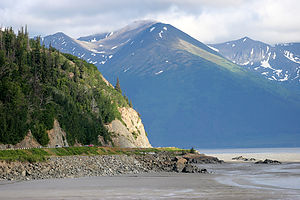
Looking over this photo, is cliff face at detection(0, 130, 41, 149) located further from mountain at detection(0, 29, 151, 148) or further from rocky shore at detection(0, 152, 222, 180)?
rocky shore at detection(0, 152, 222, 180)

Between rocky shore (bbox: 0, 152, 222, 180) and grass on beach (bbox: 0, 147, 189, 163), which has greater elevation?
grass on beach (bbox: 0, 147, 189, 163)

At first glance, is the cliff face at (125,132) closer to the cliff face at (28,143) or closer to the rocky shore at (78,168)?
the cliff face at (28,143)

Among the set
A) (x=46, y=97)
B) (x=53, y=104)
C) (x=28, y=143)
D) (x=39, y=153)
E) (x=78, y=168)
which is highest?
(x=46, y=97)

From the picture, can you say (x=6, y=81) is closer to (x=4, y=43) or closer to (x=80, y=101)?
(x=4, y=43)

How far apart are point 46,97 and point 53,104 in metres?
2.67

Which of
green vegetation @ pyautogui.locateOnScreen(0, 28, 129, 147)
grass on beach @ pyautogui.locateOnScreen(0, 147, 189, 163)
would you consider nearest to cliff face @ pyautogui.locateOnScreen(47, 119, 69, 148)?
green vegetation @ pyautogui.locateOnScreen(0, 28, 129, 147)

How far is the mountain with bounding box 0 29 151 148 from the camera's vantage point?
10656 centimetres

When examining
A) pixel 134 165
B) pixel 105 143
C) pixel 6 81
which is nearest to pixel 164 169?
pixel 134 165

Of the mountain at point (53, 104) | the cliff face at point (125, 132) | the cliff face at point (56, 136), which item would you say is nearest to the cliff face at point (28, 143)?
the mountain at point (53, 104)

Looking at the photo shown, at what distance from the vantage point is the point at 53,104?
427ft

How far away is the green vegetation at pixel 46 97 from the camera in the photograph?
349 feet

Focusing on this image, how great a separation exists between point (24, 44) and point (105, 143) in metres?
44.1

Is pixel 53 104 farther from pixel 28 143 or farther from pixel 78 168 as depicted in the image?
pixel 78 168

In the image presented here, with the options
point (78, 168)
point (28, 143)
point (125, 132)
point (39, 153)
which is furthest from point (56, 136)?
point (125, 132)
